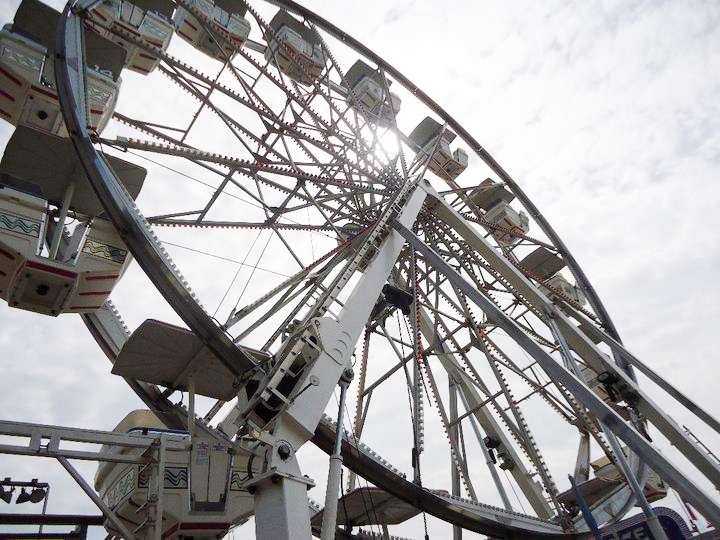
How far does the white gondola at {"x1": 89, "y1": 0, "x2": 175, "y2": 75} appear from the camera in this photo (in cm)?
828

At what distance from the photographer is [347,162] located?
993 centimetres

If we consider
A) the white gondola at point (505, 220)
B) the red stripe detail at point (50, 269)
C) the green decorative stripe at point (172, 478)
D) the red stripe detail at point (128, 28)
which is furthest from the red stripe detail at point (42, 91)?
the white gondola at point (505, 220)

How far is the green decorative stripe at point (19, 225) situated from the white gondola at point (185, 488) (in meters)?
2.66

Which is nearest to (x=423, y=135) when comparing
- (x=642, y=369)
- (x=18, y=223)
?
(x=642, y=369)

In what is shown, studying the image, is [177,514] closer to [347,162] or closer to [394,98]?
[347,162]

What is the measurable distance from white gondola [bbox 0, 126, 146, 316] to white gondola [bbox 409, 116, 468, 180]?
869 centimetres

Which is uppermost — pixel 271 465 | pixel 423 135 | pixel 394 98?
pixel 394 98

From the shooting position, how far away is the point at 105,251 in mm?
6805

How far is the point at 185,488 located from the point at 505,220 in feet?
35.3

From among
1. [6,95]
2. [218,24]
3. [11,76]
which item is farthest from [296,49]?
[6,95]

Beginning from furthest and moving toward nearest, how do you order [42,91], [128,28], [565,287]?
1. [565,287]
2. [128,28]
3. [42,91]

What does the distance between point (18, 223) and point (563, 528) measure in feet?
30.4

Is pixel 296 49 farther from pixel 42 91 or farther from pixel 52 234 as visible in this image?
pixel 52 234

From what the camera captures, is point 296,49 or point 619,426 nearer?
point 619,426
